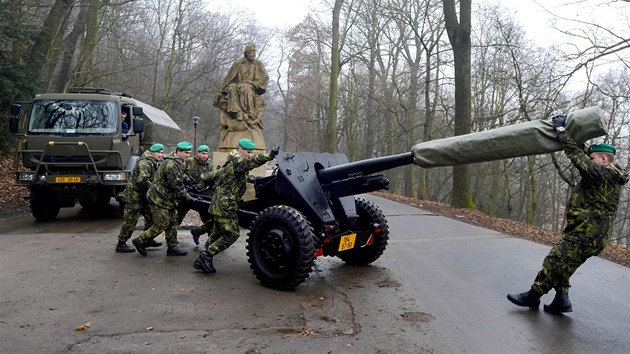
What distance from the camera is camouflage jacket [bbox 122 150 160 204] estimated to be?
7.43 meters

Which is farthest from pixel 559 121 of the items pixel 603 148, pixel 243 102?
pixel 243 102

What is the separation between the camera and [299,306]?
5062 millimetres

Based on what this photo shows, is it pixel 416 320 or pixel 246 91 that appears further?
pixel 246 91

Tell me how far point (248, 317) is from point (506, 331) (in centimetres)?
234

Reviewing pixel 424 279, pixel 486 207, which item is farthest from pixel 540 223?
pixel 424 279

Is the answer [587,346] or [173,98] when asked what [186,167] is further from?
[173,98]

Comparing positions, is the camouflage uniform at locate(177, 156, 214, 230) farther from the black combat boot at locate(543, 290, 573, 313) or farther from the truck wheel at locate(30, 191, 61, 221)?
the black combat boot at locate(543, 290, 573, 313)

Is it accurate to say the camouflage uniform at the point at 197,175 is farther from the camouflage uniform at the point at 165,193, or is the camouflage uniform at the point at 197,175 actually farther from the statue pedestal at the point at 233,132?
the statue pedestal at the point at 233,132

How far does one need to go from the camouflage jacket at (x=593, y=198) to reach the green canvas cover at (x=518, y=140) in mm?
110

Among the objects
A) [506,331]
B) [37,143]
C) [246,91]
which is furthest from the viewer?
[246,91]

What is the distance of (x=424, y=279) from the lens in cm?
630

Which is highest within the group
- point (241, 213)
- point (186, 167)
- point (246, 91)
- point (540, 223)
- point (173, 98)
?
point (173, 98)

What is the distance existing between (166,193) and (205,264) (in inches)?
55.1

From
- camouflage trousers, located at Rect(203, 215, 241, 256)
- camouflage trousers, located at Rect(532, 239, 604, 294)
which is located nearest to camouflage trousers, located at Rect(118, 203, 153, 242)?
camouflage trousers, located at Rect(203, 215, 241, 256)
